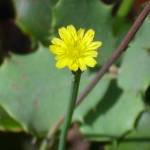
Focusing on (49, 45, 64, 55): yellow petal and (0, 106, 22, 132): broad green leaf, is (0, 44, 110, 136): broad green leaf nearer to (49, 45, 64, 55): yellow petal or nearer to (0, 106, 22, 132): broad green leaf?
(0, 106, 22, 132): broad green leaf

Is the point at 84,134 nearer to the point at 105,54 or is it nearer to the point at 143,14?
the point at 105,54

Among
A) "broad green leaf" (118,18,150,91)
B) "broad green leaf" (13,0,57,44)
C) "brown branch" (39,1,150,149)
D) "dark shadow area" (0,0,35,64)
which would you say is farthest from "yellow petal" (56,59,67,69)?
"dark shadow area" (0,0,35,64)

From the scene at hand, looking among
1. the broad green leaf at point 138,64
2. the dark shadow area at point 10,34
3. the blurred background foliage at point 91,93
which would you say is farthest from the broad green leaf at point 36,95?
the dark shadow area at point 10,34

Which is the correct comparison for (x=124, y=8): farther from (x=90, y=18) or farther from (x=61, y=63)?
(x=61, y=63)

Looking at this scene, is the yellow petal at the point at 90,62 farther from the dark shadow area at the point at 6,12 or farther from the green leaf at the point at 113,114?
the dark shadow area at the point at 6,12

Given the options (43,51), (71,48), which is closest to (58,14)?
(43,51)

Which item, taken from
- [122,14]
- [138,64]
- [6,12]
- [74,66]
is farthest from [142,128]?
[6,12]

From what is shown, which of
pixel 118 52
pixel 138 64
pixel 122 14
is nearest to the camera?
pixel 118 52
